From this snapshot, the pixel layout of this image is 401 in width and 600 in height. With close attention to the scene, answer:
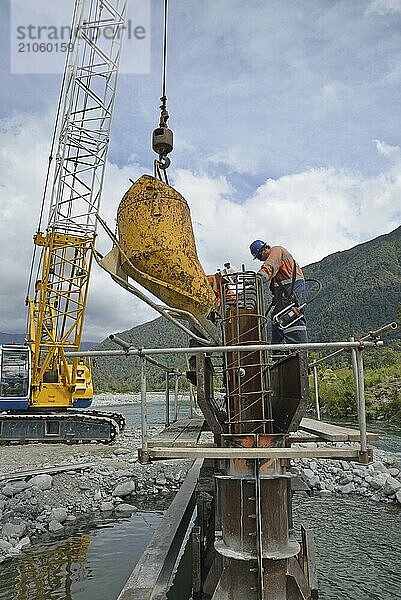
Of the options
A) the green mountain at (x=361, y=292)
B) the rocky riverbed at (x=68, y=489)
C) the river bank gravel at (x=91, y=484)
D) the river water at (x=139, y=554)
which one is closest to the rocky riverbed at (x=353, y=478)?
the river bank gravel at (x=91, y=484)

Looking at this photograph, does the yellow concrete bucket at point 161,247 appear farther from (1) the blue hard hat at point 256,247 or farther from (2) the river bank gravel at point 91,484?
(2) the river bank gravel at point 91,484

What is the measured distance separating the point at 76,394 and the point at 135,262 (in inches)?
614

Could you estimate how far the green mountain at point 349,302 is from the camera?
324ft

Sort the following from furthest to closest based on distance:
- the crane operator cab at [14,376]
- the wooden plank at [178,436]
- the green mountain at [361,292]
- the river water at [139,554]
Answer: the green mountain at [361,292] → the crane operator cab at [14,376] → the river water at [139,554] → the wooden plank at [178,436]

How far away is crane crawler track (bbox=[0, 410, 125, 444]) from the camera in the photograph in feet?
55.9

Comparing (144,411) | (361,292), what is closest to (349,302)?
(361,292)

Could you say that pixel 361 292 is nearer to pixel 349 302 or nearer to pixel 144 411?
pixel 349 302

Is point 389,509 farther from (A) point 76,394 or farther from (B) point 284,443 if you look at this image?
(A) point 76,394

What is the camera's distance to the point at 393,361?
46438mm

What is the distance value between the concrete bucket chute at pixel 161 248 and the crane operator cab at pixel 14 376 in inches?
574

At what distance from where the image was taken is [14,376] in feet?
57.9

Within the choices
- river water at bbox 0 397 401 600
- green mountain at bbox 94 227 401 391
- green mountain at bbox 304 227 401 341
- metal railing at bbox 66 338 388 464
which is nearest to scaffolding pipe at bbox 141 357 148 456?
metal railing at bbox 66 338 388 464

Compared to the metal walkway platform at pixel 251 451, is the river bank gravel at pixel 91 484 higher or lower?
lower

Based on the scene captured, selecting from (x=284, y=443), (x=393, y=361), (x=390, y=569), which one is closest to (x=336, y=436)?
(x=284, y=443)
